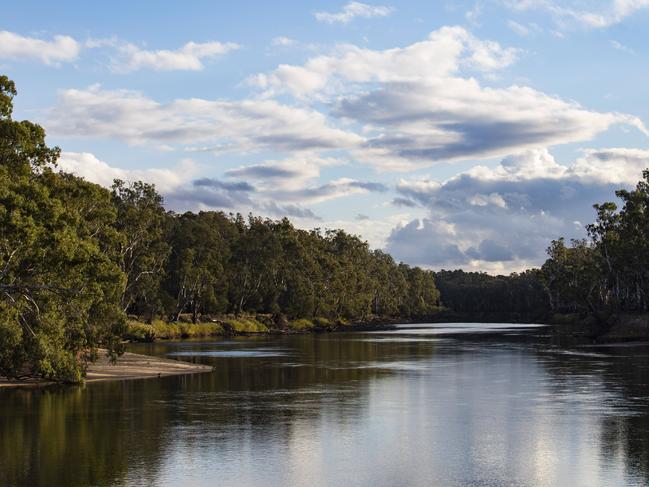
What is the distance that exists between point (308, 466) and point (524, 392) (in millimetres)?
25099

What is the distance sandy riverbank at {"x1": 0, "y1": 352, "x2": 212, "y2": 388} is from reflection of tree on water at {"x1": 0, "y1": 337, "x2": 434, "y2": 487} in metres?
2.99

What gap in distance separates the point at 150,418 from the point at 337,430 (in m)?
9.11

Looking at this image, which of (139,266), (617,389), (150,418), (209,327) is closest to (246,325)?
(209,327)

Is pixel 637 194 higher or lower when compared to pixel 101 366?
higher

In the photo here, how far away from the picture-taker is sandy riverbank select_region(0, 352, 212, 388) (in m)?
56.0

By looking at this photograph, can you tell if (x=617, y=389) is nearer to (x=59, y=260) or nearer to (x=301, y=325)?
(x=59, y=260)

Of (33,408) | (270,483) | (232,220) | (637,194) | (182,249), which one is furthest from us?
(232,220)

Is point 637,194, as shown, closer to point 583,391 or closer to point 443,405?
point 583,391

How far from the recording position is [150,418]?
123 feet

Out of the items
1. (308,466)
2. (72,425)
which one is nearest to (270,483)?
(308,466)

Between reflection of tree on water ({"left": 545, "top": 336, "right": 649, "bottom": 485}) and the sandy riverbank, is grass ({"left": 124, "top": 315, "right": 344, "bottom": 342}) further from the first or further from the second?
reflection of tree on water ({"left": 545, "top": 336, "right": 649, "bottom": 485})

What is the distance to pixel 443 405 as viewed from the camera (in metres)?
42.4

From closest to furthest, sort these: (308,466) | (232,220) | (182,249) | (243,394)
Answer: (308,466)
(243,394)
(182,249)
(232,220)

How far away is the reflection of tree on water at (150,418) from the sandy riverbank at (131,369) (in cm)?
299
